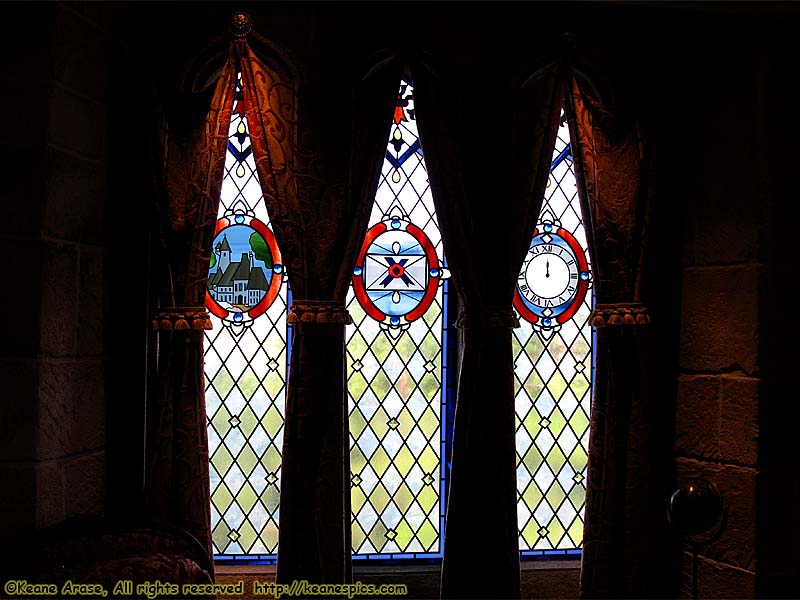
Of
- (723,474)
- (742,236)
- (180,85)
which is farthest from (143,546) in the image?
(742,236)

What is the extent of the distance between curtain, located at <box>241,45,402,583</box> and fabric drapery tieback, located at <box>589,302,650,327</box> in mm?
791

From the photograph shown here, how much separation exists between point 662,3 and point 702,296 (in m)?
0.91

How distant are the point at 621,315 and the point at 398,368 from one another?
73cm

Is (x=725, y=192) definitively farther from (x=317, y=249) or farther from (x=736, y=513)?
(x=317, y=249)

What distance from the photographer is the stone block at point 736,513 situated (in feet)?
7.22

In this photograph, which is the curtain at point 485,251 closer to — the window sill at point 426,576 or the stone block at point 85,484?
the window sill at point 426,576

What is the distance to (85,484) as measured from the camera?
214 centimetres

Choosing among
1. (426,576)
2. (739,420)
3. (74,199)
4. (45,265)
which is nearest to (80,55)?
(74,199)

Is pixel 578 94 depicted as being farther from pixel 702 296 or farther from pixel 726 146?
pixel 702 296

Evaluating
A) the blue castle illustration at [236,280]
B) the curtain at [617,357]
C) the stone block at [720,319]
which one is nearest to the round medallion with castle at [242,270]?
the blue castle illustration at [236,280]

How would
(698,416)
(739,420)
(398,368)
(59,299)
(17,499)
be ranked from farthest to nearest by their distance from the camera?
1. (398,368)
2. (698,416)
3. (739,420)
4. (59,299)
5. (17,499)

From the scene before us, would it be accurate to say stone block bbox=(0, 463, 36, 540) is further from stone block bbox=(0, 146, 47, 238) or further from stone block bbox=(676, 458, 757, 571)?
stone block bbox=(676, 458, 757, 571)

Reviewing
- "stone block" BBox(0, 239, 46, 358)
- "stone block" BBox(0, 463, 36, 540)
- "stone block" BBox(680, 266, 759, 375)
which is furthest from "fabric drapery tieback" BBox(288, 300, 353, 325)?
"stone block" BBox(680, 266, 759, 375)

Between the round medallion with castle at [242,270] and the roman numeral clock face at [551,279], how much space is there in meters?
0.82
